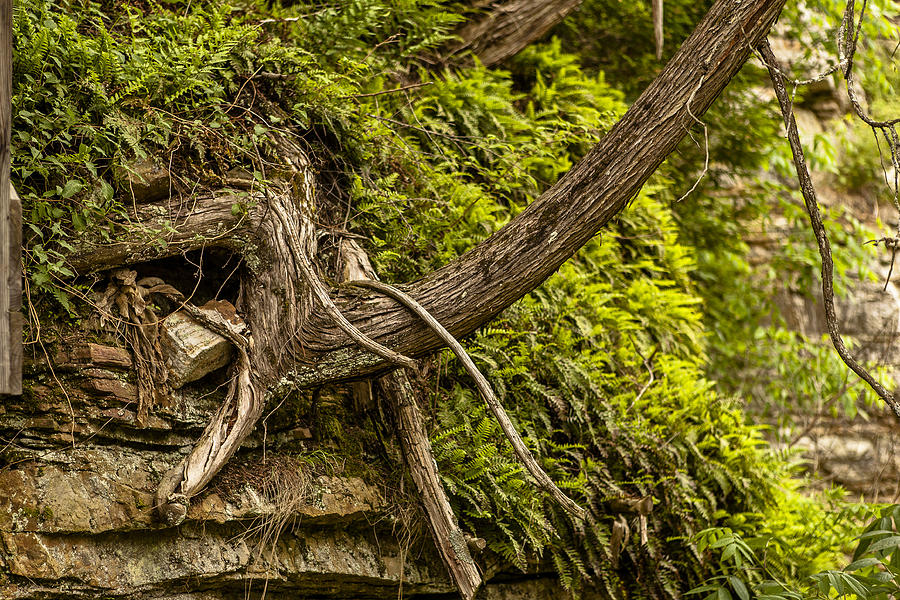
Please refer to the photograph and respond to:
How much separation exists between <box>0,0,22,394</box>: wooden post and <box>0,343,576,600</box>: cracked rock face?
36.0 inches

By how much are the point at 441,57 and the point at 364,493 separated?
409cm

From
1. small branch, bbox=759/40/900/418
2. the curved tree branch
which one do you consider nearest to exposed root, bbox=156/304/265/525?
the curved tree branch

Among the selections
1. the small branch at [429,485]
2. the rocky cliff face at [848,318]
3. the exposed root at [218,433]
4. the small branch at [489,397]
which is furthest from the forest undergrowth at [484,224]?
the rocky cliff face at [848,318]

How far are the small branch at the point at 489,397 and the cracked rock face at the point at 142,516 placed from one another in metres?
0.96

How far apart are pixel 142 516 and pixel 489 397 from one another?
1662 mm

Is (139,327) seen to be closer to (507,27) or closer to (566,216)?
(566,216)

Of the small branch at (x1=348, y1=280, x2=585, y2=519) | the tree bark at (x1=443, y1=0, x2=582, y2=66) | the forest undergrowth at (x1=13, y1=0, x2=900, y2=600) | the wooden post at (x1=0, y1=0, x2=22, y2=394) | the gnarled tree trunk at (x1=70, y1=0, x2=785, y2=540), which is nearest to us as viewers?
the wooden post at (x1=0, y1=0, x2=22, y2=394)

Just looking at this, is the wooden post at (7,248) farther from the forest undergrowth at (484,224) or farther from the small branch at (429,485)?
the small branch at (429,485)

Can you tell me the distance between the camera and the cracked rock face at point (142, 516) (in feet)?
10.3

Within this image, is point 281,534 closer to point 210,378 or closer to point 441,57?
point 210,378

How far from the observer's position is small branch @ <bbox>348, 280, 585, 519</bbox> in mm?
3455

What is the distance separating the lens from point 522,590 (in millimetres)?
4562

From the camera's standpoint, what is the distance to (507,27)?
6852mm

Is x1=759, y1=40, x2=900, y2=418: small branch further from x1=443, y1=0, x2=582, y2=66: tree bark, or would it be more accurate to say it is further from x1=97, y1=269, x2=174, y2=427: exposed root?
x1=443, y1=0, x2=582, y2=66: tree bark
